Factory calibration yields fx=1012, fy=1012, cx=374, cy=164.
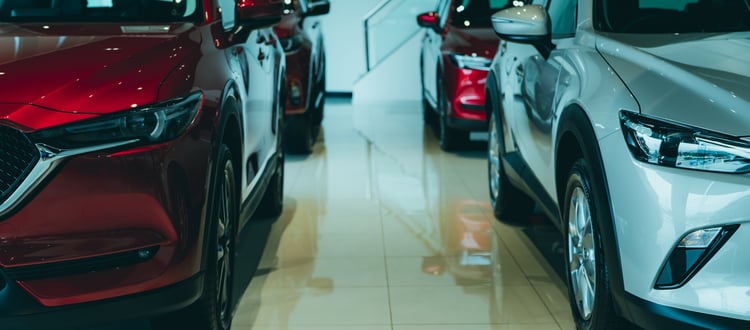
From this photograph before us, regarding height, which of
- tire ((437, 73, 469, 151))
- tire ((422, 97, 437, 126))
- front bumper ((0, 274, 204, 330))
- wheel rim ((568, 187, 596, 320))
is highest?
front bumper ((0, 274, 204, 330))

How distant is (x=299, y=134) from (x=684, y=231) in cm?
535

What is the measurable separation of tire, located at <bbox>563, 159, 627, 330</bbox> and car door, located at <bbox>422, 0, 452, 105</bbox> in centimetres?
444

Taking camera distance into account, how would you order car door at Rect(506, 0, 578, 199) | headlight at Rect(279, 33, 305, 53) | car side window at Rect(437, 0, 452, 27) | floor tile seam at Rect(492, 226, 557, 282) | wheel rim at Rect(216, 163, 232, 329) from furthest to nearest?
car side window at Rect(437, 0, 452, 27)
headlight at Rect(279, 33, 305, 53)
floor tile seam at Rect(492, 226, 557, 282)
car door at Rect(506, 0, 578, 199)
wheel rim at Rect(216, 163, 232, 329)

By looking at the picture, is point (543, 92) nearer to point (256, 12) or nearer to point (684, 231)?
point (256, 12)

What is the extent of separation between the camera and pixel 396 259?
15.0 feet

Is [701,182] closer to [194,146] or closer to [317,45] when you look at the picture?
[194,146]

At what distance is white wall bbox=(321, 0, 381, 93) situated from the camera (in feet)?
43.5

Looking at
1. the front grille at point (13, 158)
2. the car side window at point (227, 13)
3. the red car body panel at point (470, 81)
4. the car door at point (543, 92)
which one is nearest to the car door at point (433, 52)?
the red car body panel at point (470, 81)

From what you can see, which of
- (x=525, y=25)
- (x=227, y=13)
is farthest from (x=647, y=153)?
(x=227, y=13)

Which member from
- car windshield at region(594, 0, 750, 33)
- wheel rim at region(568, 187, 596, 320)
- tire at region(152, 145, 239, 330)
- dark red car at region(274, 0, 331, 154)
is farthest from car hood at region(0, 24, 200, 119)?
dark red car at region(274, 0, 331, 154)

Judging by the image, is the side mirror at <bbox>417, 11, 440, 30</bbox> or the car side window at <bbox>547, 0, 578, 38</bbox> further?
the side mirror at <bbox>417, 11, 440, 30</bbox>

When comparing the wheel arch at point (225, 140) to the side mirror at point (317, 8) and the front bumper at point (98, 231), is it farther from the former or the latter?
the side mirror at point (317, 8)

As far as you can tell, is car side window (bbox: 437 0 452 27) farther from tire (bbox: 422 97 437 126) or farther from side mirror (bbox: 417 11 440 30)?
tire (bbox: 422 97 437 126)

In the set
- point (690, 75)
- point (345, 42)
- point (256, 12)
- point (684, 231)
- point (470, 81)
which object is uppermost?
point (690, 75)
